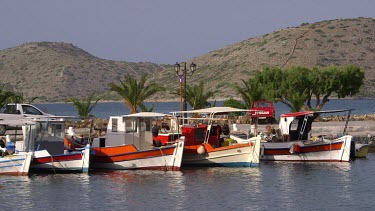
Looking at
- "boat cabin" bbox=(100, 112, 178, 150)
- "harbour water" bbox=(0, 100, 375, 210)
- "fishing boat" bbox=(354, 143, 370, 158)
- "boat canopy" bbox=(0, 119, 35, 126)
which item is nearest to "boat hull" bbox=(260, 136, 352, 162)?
"harbour water" bbox=(0, 100, 375, 210)

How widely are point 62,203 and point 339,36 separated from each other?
519 ft

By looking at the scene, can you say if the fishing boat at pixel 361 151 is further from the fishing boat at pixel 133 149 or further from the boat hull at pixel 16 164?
the boat hull at pixel 16 164

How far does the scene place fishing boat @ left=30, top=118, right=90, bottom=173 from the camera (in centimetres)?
3541

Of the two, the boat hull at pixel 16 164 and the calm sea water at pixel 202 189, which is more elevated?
the boat hull at pixel 16 164

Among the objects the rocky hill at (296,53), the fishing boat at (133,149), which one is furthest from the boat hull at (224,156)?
the rocky hill at (296,53)

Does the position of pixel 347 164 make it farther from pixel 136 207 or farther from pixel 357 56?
pixel 357 56

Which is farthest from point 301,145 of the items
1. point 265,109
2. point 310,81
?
point 310,81

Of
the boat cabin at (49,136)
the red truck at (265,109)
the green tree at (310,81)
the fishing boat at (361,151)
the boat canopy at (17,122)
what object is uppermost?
the green tree at (310,81)

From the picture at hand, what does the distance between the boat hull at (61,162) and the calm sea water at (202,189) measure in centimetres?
45

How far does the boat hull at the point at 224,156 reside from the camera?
124 ft

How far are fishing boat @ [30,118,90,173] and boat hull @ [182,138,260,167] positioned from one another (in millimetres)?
4914

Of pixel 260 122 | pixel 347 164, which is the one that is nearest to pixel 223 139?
pixel 347 164

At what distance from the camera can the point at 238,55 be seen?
604 feet

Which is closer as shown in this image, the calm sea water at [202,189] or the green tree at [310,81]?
the calm sea water at [202,189]
